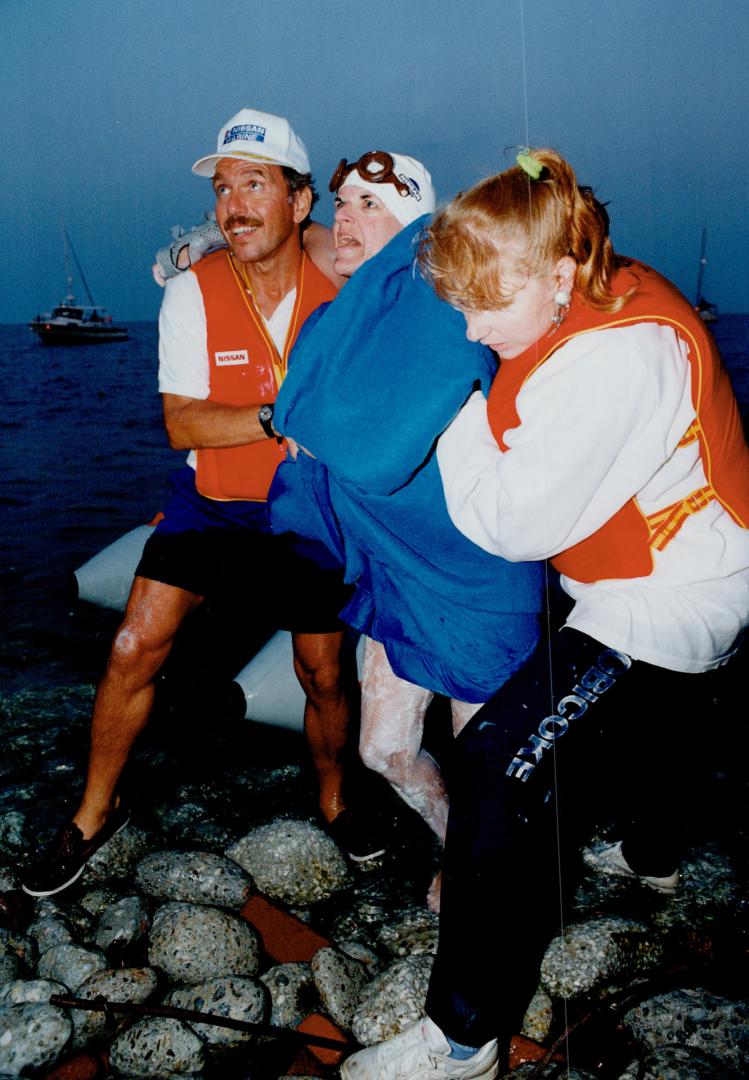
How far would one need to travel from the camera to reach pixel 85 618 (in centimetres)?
778

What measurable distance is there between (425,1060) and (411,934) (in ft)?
3.19

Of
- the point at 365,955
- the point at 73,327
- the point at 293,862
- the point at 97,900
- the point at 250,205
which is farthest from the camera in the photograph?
the point at 73,327

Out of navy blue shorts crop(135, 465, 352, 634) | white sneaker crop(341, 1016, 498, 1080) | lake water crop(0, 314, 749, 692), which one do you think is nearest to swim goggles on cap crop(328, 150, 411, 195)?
navy blue shorts crop(135, 465, 352, 634)

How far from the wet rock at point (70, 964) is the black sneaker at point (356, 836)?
1.14 metres

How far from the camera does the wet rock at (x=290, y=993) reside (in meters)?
2.94

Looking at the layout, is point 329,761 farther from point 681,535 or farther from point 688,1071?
point 681,535

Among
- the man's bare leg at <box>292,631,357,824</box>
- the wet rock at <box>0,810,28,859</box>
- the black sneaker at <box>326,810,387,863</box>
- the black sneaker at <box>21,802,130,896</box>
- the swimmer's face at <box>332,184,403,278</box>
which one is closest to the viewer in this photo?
the swimmer's face at <box>332,184,403,278</box>

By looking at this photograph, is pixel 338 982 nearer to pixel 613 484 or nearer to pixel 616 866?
pixel 616 866

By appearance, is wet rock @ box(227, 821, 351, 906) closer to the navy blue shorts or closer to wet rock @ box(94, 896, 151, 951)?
wet rock @ box(94, 896, 151, 951)

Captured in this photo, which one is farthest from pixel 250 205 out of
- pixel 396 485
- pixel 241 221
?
pixel 396 485

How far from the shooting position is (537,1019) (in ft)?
9.32

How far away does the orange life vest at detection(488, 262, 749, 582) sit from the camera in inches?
79.9

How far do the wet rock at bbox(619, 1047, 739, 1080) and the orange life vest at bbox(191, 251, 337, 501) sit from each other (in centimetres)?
233

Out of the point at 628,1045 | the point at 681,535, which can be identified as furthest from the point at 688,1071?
the point at 681,535
